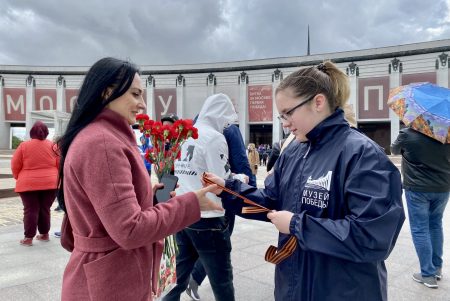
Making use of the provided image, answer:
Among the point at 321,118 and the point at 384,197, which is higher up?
the point at 321,118

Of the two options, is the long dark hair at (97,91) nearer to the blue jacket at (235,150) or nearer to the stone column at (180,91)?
the blue jacket at (235,150)

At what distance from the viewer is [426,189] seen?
12.1ft

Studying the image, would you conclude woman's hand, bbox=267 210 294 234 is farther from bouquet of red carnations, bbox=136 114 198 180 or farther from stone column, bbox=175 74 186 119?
stone column, bbox=175 74 186 119

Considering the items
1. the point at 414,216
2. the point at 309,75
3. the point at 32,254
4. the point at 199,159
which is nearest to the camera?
the point at 309,75

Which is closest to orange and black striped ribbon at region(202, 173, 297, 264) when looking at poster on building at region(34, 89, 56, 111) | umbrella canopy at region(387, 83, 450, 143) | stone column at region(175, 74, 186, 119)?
umbrella canopy at region(387, 83, 450, 143)

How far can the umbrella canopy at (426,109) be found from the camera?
3551mm

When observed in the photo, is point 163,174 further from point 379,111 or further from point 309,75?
point 379,111

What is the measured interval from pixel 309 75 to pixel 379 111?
32420 mm

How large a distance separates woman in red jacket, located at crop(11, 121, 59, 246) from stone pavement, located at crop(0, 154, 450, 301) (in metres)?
0.41

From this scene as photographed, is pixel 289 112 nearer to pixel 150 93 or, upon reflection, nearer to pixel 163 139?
pixel 163 139

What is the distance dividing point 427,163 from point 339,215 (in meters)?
2.75

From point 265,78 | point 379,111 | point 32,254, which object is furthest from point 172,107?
point 32,254

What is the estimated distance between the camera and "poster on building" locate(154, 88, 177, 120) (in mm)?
39000

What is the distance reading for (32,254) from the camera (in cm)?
470
